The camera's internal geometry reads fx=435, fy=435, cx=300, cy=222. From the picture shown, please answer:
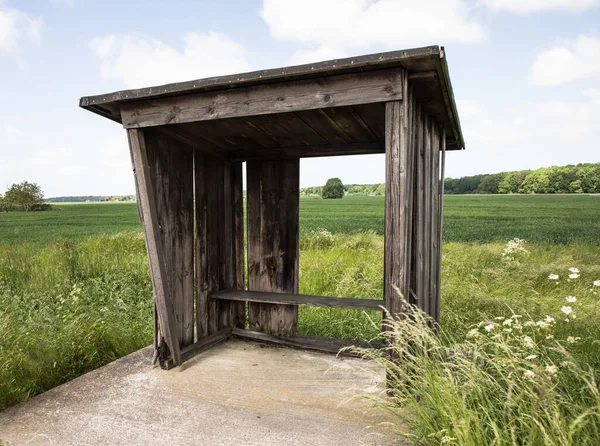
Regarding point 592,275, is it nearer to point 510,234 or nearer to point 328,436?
point 328,436

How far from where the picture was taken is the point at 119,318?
4.92 meters

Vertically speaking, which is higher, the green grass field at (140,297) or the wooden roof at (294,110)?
the wooden roof at (294,110)

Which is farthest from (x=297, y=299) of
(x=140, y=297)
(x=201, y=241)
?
(x=140, y=297)

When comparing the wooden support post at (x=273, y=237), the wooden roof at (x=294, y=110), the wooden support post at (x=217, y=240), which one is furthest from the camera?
the wooden support post at (x=273, y=237)

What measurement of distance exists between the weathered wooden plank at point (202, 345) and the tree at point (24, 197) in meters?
44.2

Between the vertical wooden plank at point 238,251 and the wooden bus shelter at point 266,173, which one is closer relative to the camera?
the wooden bus shelter at point 266,173

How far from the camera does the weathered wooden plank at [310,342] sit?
4.29 meters

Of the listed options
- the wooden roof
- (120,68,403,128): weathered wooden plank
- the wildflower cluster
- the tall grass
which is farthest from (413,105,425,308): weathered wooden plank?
the wildflower cluster

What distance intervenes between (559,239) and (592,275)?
28.4ft

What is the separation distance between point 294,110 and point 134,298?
454cm

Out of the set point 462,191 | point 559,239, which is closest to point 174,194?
point 559,239

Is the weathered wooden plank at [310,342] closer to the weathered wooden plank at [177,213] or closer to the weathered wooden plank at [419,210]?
the weathered wooden plank at [177,213]

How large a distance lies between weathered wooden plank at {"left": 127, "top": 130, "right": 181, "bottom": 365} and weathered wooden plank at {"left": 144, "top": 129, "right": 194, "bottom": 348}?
149mm

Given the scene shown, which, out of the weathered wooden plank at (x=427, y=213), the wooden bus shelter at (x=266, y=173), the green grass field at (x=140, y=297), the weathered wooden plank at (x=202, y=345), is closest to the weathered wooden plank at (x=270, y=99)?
the wooden bus shelter at (x=266, y=173)
